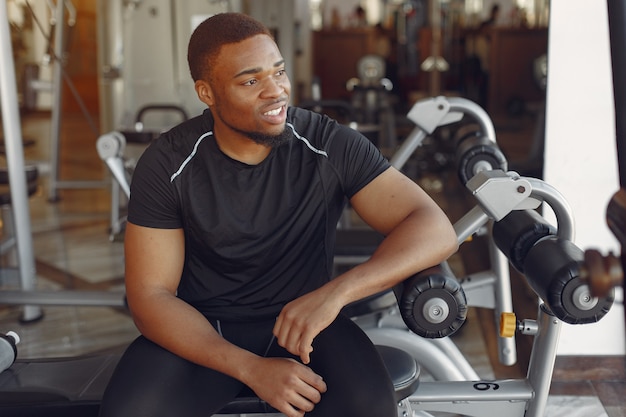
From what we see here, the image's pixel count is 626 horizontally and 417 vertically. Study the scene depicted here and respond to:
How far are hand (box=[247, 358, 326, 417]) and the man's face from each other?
1.41ft

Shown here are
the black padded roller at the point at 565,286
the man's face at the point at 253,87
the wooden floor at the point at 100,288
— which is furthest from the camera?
the wooden floor at the point at 100,288

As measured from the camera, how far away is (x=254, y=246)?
148cm

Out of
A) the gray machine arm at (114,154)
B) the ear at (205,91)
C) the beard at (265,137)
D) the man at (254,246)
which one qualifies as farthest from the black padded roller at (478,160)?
the gray machine arm at (114,154)

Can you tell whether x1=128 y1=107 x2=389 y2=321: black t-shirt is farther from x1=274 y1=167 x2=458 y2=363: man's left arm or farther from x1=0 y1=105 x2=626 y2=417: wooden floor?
x1=0 y1=105 x2=626 y2=417: wooden floor

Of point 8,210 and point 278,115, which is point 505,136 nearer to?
point 8,210

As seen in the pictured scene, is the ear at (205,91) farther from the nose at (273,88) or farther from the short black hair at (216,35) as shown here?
the nose at (273,88)

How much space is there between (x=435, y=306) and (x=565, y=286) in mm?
203

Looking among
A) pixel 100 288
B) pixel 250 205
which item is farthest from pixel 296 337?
pixel 100 288

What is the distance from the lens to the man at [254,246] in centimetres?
131

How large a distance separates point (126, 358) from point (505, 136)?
288 inches

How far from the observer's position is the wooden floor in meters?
2.32

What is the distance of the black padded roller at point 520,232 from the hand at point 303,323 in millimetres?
331

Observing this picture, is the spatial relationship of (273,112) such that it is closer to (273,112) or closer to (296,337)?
(273,112)

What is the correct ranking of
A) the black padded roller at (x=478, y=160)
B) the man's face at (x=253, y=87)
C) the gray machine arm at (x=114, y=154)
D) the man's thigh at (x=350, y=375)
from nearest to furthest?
the man's thigh at (x=350, y=375)
the man's face at (x=253, y=87)
the black padded roller at (x=478, y=160)
the gray machine arm at (x=114, y=154)
